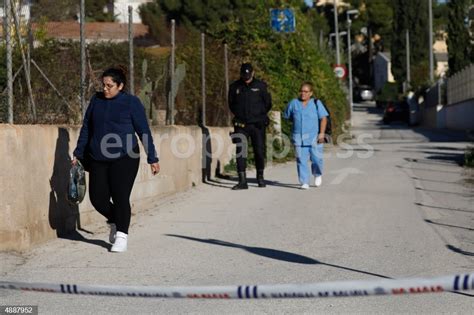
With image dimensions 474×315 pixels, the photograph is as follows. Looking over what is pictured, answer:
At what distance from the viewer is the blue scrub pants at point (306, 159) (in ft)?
45.1

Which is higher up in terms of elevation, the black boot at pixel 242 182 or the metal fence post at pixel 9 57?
the metal fence post at pixel 9 57

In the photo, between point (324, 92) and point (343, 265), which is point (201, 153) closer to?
point (343, 265)

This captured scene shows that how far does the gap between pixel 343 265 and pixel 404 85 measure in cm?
7426

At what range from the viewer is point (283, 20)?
2327cm

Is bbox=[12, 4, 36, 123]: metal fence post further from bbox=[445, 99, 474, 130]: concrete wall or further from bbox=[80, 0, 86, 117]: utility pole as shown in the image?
bbox=[445, 99, 474, 130]: concrete wall

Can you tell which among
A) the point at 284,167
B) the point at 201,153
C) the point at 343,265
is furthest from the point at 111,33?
the point at 343,265

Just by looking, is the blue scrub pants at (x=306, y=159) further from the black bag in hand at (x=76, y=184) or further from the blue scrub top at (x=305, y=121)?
the black bag in hand at (x=76, y=184)

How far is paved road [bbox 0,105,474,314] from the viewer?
20.1 feet

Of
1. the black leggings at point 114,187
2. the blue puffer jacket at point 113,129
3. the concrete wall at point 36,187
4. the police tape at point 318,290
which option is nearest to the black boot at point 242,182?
the concrete wall at point 36,187

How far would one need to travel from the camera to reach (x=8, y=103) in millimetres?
8273

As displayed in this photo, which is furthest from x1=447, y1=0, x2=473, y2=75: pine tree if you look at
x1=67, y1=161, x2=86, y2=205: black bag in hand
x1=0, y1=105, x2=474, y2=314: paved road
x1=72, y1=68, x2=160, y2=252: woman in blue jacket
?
x1=67, y1=161, x2=86, y2=205: black bag in hand

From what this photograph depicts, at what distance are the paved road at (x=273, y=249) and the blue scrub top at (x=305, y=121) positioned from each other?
71cm

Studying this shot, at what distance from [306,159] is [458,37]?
5565 centimetres

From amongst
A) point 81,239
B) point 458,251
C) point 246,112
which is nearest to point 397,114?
point 246,112
